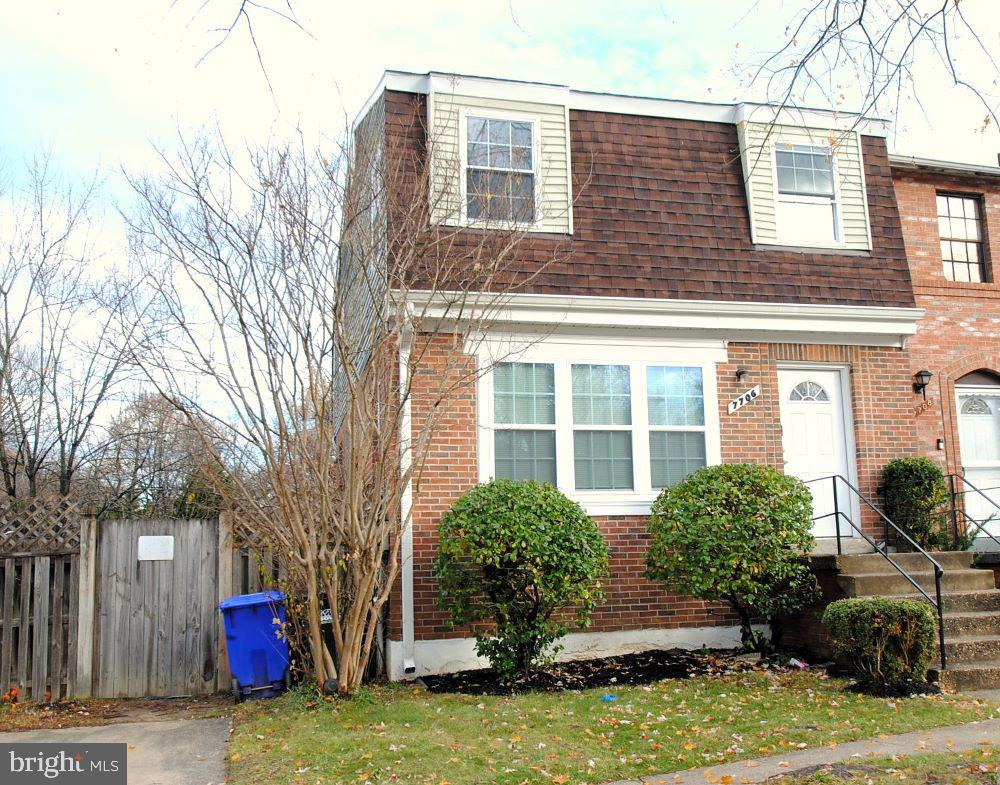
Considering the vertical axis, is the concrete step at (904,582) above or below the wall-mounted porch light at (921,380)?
below

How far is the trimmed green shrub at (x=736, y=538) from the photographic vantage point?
8.80 metres

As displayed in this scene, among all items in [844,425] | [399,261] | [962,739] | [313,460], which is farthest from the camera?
[844,425]

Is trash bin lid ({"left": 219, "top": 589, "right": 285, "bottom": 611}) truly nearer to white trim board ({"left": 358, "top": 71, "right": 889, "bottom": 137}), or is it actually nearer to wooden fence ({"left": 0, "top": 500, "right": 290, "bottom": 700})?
wooden fence ({"left": 0, "top": 500, "right": 290, "bottom": 700})

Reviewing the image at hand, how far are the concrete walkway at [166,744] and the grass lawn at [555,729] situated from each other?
0.17 m

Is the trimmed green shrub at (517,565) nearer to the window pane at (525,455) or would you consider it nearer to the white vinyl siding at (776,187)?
the window pane at (525,455)

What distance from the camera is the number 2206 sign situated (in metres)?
10.7

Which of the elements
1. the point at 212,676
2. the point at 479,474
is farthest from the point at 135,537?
the point at 479,474

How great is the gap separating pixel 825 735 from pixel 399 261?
550cm

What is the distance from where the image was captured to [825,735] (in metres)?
6.45

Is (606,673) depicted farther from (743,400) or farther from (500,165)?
(500,165)

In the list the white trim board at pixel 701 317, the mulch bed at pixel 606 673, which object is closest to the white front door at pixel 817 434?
the white trim board at pixel 701 317

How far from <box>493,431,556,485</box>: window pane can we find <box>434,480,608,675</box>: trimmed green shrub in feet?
3.73

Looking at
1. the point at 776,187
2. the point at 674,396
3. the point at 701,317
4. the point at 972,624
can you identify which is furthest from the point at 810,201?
the point at 972,624

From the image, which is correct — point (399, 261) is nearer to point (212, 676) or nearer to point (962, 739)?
point (212, 676)
